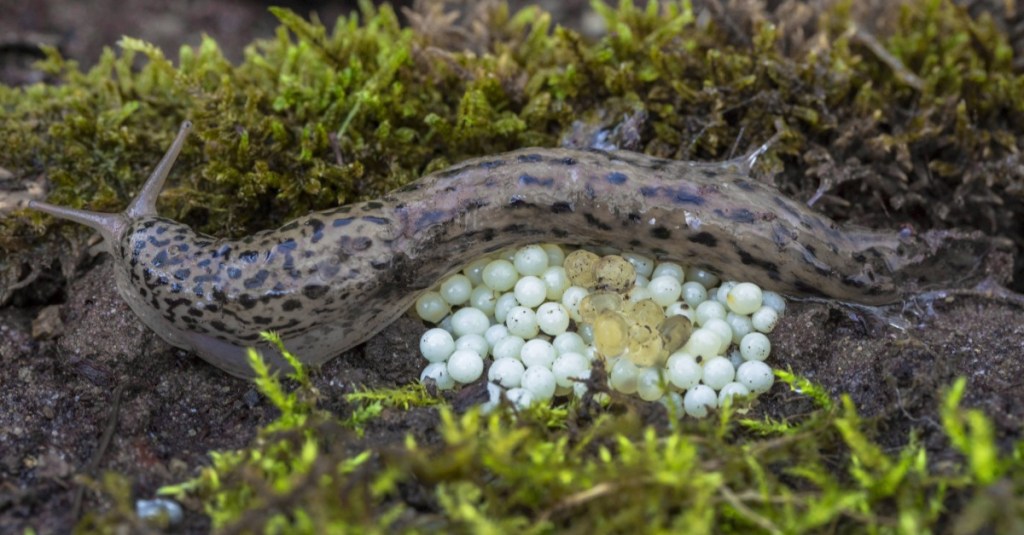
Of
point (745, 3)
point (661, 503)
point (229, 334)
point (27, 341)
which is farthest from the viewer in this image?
point (745, 3)

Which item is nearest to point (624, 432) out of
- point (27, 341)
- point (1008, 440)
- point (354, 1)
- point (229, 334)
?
point (1008, 440)

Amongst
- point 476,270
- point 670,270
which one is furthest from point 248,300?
point 670,270

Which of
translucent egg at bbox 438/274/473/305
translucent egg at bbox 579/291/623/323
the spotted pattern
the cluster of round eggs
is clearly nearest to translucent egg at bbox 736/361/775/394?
the cluster of round eggs

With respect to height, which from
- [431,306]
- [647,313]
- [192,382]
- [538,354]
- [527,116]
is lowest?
[192,382]

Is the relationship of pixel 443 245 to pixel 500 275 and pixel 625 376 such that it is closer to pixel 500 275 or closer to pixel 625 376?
pixel 500 275

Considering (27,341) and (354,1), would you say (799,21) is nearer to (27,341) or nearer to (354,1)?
(354,1)

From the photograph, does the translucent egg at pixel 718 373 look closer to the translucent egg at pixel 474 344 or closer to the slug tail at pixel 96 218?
the translucent egg at pixel 474 344
